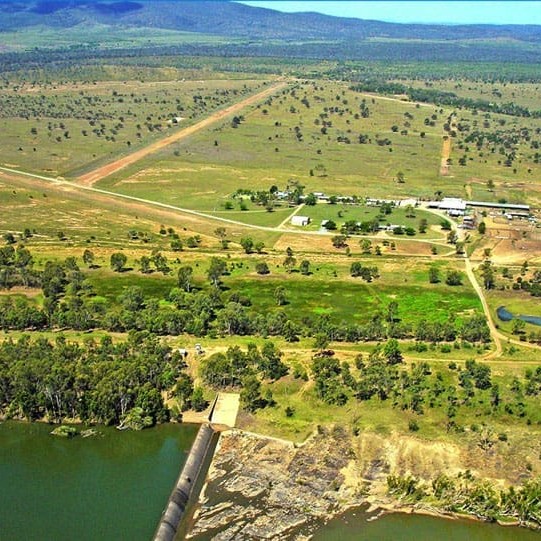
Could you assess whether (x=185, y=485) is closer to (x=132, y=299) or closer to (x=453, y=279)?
(x=132, y=299)

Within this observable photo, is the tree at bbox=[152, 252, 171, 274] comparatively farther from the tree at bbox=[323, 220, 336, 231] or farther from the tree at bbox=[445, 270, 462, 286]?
the tree at bbox=[445, 270, 462, 286]

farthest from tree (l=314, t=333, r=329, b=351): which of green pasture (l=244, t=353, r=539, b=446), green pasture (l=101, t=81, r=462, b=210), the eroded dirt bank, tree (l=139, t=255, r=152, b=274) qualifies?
green pasture (l=101, t=81, r=462, b=210)

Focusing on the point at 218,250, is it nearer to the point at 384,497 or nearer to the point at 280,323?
the point at 280,323

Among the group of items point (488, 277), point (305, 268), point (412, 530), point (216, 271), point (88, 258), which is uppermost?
point (216, 271)

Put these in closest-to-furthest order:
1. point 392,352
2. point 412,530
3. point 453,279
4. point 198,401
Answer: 1. point 412,530
2. point 198,401
3. point 392,352
4. point 453,279

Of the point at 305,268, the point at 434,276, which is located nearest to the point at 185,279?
the point at 305,268

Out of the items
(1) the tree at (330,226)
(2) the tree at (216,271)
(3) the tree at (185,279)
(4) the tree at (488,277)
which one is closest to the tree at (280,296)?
(2) the tree at (216,271)
